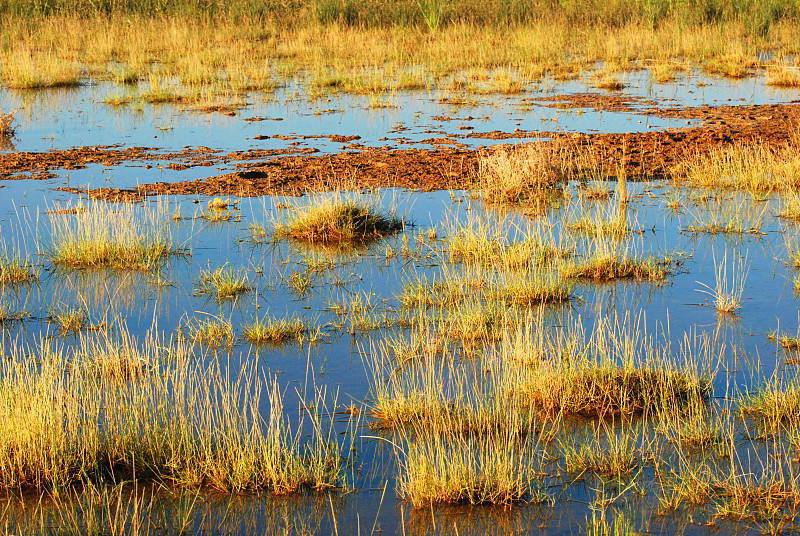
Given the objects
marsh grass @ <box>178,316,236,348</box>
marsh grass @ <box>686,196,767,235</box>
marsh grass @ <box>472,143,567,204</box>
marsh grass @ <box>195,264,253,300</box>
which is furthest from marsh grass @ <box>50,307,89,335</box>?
marsh grass @ <box>686,196,767,235</box>

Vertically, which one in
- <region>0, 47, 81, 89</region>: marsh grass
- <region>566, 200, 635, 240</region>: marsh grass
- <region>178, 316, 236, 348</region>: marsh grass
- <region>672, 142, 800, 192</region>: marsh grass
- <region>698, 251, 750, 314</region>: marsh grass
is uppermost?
<region>0, 47, 81, 89</region>: marsh grass

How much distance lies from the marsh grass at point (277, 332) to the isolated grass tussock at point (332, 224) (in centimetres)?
215

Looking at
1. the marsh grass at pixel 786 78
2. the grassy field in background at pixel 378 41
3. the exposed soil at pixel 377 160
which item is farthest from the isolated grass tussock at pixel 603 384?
the marsh grass at pixel 786 78

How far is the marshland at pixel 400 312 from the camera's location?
3740 millimetres

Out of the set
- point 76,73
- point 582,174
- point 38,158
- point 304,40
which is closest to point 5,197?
point 38,158

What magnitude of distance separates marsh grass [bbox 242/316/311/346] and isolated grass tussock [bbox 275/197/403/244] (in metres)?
2.15

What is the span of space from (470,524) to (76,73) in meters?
16.6

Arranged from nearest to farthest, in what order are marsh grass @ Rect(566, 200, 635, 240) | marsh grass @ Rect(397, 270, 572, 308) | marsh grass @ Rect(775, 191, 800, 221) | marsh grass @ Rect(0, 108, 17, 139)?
1. marsh grass @ Rect(397, 270, 572, 308)
2. marsh grass @ Rect(566, 200, 635, 240)
3. marsh grass @ Rect(775, 191, 800, 221)
4. marsh grass @ Rect(0, 108, 17, 139)

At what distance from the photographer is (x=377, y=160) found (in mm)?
10578

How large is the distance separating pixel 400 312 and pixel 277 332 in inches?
34.7

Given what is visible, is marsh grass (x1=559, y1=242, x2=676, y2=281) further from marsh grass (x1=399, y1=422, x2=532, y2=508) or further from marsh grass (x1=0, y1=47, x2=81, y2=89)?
marsh grass (x1=0, y1=47, x2=81, y2=89)

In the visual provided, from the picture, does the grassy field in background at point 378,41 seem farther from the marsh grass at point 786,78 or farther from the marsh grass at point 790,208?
the marsh grass at point 790,208

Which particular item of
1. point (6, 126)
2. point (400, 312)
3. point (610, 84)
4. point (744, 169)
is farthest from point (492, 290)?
point (610, 84)

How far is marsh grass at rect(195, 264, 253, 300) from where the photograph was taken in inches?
253
